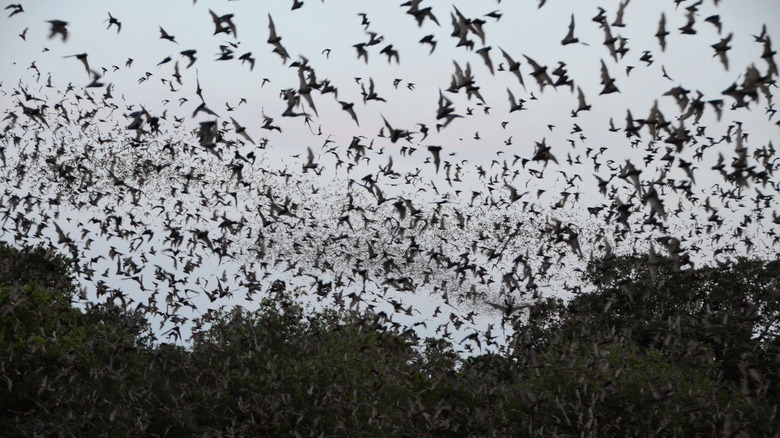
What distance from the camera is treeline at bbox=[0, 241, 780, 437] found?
29.1 m

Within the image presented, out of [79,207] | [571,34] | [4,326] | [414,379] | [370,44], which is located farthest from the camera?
[414,379]

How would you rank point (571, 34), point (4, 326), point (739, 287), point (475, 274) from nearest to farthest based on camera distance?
point (571, 34)
point (475, 274)
point (4, 326)
point (739, 287)

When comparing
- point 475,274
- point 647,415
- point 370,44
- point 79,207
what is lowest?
point 647,415

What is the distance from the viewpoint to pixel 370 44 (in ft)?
67.3

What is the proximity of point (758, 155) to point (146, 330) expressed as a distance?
52.9 m

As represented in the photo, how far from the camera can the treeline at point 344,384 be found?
29094mm

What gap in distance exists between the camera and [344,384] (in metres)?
37.8

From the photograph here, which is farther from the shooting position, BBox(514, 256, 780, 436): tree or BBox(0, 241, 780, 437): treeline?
BBox(0, 241, 780, 437): treeline

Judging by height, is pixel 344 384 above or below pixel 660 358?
below

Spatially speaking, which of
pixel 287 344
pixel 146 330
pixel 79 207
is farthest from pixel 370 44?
pixel 146 330

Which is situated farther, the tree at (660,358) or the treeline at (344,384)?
the treeline at (344,384)

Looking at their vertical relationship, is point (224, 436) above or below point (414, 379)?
below

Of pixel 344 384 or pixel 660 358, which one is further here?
pixel 660 358

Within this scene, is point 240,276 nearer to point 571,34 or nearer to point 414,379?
point 414,379
